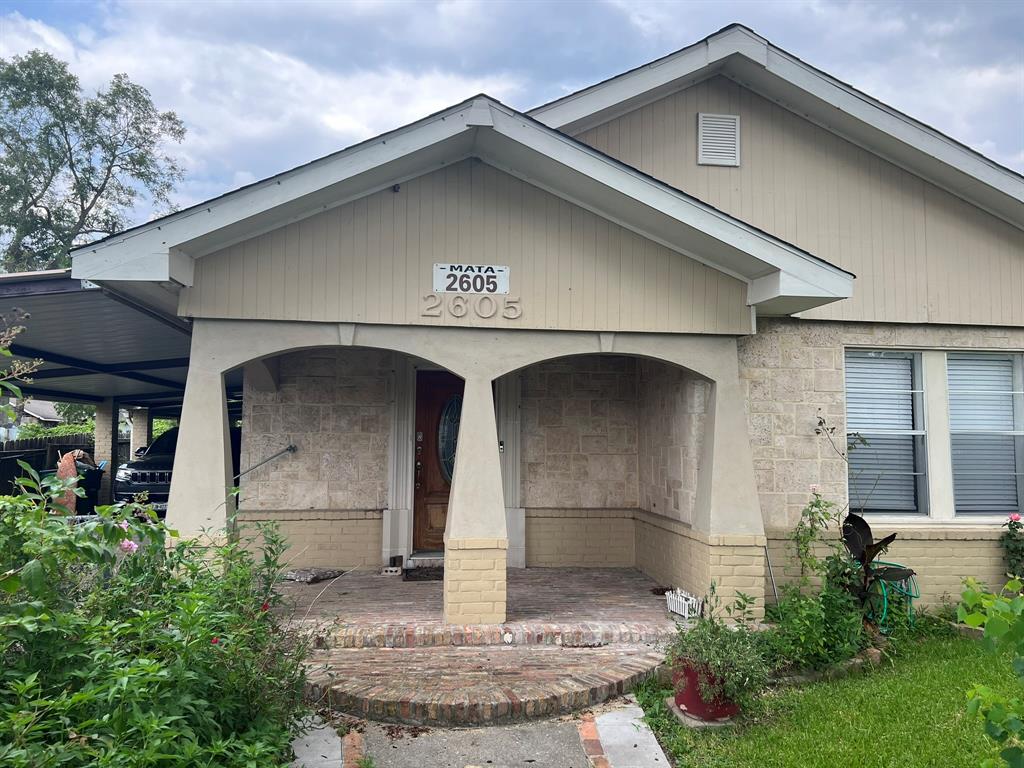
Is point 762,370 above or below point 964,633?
above

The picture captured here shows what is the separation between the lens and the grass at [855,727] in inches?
160

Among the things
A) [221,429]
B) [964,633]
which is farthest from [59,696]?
[964,633]

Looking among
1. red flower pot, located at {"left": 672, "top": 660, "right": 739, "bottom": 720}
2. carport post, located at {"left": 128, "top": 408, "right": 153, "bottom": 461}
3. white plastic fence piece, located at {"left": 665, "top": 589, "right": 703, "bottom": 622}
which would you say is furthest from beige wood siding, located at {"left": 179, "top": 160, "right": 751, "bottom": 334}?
carport post, located at {"left": 128, "top": 408, "right": 153, "bottom": 461}

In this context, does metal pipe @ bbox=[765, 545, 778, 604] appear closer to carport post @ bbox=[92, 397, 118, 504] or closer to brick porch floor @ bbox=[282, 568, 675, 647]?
brick porch floor @ bbox=[282, 568, 675, 647]

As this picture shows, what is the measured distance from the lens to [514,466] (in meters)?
8.18

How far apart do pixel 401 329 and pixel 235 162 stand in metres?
45.2

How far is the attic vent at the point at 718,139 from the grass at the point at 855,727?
527 centimetres

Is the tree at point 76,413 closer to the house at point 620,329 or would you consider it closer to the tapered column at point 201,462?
the house at point 620,329

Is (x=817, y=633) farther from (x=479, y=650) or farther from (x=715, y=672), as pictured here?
(x=479, y=650)

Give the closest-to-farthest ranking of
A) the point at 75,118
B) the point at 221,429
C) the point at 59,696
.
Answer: the point at 59,696, the point at 221,429, the point at 75,118

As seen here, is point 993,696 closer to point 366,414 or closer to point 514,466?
point 514,466

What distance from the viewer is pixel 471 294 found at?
5867 mm

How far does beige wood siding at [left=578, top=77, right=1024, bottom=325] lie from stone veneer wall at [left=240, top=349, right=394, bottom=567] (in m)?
3.98

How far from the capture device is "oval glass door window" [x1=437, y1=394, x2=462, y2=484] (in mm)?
8336
